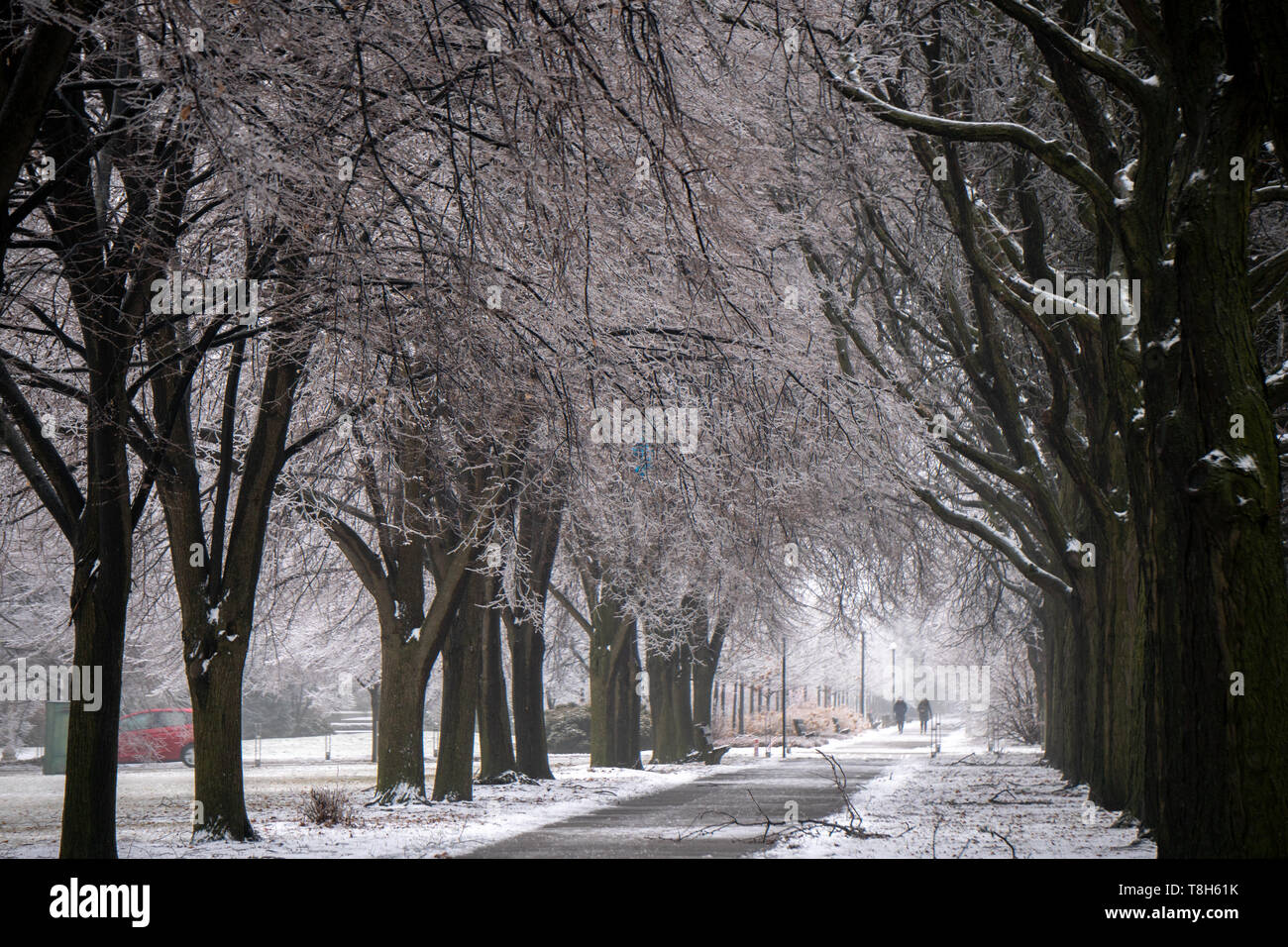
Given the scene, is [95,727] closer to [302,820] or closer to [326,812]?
[326,812]

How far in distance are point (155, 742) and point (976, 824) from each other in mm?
28925

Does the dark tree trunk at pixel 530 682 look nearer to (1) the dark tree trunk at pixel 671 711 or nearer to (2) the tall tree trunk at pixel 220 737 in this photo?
(1) the dark tree trunk at pixel 671 711

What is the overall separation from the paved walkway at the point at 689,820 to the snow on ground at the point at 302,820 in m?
0.51

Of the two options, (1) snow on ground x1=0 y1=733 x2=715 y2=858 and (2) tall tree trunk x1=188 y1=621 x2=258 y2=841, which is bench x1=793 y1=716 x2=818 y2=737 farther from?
(2) tall tree trunk x1=188 y1=621 x2=258 y2=841

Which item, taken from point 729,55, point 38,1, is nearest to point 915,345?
point 729,55

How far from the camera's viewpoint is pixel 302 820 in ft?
49.4

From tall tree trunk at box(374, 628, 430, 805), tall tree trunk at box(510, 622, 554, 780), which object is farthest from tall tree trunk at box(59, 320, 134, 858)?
tall tree trunk at box(510, 622, 554, 780)

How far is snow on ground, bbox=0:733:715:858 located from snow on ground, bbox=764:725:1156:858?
361cm

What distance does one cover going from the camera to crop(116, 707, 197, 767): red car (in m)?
36.6

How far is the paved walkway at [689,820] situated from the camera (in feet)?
39.9

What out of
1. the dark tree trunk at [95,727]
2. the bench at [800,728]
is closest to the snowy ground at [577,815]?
the dark tree trunk at [95,727]

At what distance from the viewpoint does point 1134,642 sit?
13.8 m

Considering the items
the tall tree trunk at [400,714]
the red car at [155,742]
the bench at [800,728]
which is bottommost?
the bench at [800,728]
